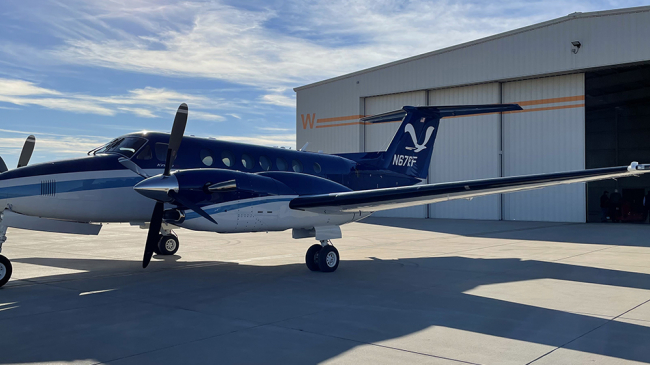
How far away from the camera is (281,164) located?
42.0ft

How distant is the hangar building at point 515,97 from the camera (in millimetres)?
25344

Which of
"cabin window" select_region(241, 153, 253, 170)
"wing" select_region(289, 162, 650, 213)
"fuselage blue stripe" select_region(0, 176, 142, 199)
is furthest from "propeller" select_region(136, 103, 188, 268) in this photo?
"wing" select_region(289, 162, 650, 213)

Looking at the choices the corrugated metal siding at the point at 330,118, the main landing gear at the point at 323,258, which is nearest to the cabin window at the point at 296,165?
the main landing gear at the point at 323,258

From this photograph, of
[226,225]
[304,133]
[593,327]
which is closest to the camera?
[593,327]

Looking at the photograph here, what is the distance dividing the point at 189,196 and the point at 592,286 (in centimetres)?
725

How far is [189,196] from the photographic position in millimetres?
9109

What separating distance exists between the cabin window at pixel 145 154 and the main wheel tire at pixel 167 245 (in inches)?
125

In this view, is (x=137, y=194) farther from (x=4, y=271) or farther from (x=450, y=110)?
(x=450, y=110)

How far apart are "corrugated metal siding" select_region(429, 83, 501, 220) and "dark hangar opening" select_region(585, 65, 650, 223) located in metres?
7.45

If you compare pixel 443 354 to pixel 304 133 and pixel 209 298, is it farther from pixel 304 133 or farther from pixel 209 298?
pixel 304 133

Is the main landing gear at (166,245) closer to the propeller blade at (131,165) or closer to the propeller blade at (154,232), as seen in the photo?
the propeller blade at (131,165)

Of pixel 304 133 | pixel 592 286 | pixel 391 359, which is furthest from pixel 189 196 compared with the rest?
pixel 304 133

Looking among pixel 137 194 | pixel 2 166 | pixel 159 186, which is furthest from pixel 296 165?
pixel 2 166

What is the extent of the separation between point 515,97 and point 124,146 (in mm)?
23333
